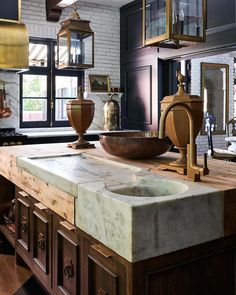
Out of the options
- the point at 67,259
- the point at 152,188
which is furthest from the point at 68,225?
the point at 152,188

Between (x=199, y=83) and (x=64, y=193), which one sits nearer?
(x=64, y=193)

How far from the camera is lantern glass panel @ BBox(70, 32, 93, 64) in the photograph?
4859 mm

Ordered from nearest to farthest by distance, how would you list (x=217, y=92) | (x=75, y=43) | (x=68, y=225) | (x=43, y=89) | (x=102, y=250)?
(x=102, y=250) → (x=68, y=225) → (x=75, y=43) → (x=43, y=89) → (x=217, y=92)

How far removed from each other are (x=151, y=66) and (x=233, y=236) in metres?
4.75

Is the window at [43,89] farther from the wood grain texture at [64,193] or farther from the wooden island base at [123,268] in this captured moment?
the wooden island base at [123,268]

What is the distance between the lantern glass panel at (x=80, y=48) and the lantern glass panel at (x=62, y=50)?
0.08 meters

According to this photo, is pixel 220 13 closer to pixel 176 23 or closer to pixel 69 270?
pixel 176 23

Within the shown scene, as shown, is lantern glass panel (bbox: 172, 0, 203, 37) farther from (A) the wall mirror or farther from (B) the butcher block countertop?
(A) the wall mirror

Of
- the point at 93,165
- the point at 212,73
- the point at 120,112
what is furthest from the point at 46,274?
the point at 212,73

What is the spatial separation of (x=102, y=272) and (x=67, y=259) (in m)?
0.44

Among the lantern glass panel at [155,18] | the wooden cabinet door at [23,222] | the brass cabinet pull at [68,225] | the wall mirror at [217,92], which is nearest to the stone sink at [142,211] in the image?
the brass cabinet pull at [68,225]

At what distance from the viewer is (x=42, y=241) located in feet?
7.97

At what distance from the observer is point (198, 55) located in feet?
17.4

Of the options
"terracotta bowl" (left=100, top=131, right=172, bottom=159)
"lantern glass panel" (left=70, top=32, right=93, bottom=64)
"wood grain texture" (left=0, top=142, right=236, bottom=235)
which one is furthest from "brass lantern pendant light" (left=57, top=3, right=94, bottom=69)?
"terracotta bowl" (left=100, top=131, right=172, bottom=159)
